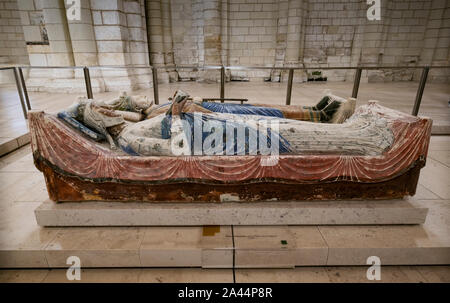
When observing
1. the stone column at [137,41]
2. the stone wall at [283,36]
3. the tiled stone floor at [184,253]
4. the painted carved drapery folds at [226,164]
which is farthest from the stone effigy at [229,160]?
the stone wall at [283,36]

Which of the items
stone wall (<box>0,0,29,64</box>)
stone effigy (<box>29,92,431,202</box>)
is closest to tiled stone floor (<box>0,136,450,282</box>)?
stone effigy (<box>29,92,431,202</box>)

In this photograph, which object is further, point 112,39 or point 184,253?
point 112,39

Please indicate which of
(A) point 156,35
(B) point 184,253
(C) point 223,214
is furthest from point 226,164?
(A) point 156,35

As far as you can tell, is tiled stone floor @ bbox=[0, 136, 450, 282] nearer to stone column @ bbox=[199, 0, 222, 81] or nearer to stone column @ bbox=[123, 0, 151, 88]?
stone column @ bbox=[123, 0, 151, 88]

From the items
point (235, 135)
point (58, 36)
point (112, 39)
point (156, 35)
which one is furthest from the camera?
point (156, 35)

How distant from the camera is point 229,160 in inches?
68.0

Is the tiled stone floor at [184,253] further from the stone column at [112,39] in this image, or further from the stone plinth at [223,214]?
the stone column at [112,39]

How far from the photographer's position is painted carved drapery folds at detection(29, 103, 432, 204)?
1708 millimetres

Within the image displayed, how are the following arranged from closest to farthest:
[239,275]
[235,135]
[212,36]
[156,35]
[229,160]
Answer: [239,275]
[229,160]
[235,135]
[212,36]
[156,35]

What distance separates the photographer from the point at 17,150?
3.43 metres

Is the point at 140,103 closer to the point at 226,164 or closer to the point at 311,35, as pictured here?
the point at 226,164

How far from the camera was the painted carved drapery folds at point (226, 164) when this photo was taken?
171 cm

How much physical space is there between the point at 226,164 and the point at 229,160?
0.12 ft

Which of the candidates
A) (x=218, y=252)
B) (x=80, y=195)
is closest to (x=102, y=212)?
(x=80, y=195)
